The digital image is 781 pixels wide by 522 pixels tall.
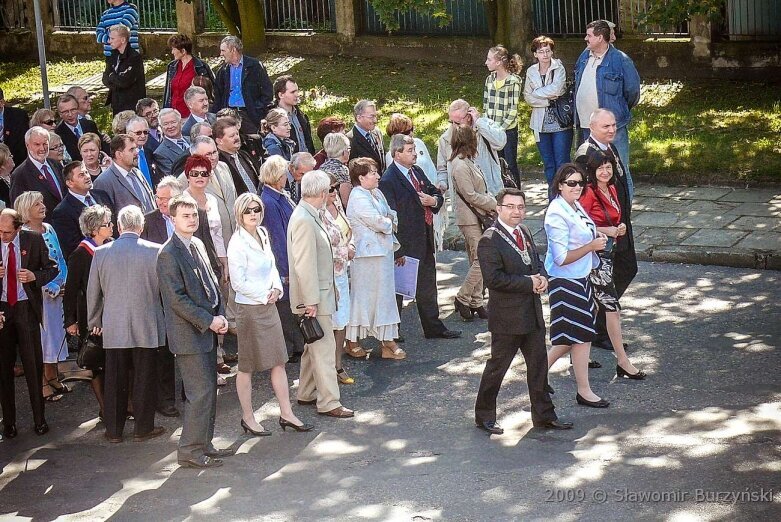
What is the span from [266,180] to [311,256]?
3.25ft

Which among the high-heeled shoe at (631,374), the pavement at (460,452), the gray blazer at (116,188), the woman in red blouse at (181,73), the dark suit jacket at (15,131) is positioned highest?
the woman in red blouse at (181,73)

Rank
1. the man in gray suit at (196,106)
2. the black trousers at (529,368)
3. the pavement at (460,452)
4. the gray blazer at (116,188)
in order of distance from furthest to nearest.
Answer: the man in gray suit at (196,106), the gray blazer at (116,188), the black trousers at (529,368), the pavement at (460,452)

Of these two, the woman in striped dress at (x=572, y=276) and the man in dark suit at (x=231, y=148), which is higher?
the man in dark suit at (x=231, y=148)

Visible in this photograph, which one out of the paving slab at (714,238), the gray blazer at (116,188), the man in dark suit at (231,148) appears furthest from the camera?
the paving slab at (714,238)

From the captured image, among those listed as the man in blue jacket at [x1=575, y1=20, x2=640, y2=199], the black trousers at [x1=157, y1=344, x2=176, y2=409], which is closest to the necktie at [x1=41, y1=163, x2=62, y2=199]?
the black trousers at [x1=157, y1=344, x2=176, y2=409]

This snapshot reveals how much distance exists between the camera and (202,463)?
8305mm

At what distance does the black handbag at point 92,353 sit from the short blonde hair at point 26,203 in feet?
3.68

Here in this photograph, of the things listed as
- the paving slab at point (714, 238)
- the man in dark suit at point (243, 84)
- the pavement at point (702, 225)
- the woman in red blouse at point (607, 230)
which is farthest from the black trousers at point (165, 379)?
the paving slab at point (714, 238)

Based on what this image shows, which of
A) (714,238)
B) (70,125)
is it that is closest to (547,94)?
(714,238)

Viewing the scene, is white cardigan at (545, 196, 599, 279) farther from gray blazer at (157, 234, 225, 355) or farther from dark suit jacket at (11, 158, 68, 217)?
dark suit jacket at (11, 158, 68, 217)

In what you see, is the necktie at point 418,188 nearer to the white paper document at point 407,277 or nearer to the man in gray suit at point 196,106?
the white paper document at point 407,277

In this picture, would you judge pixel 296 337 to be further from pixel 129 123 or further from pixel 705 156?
pixel 705 156

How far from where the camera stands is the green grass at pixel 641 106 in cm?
1562

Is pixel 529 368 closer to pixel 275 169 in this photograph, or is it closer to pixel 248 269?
pixel 248 269
